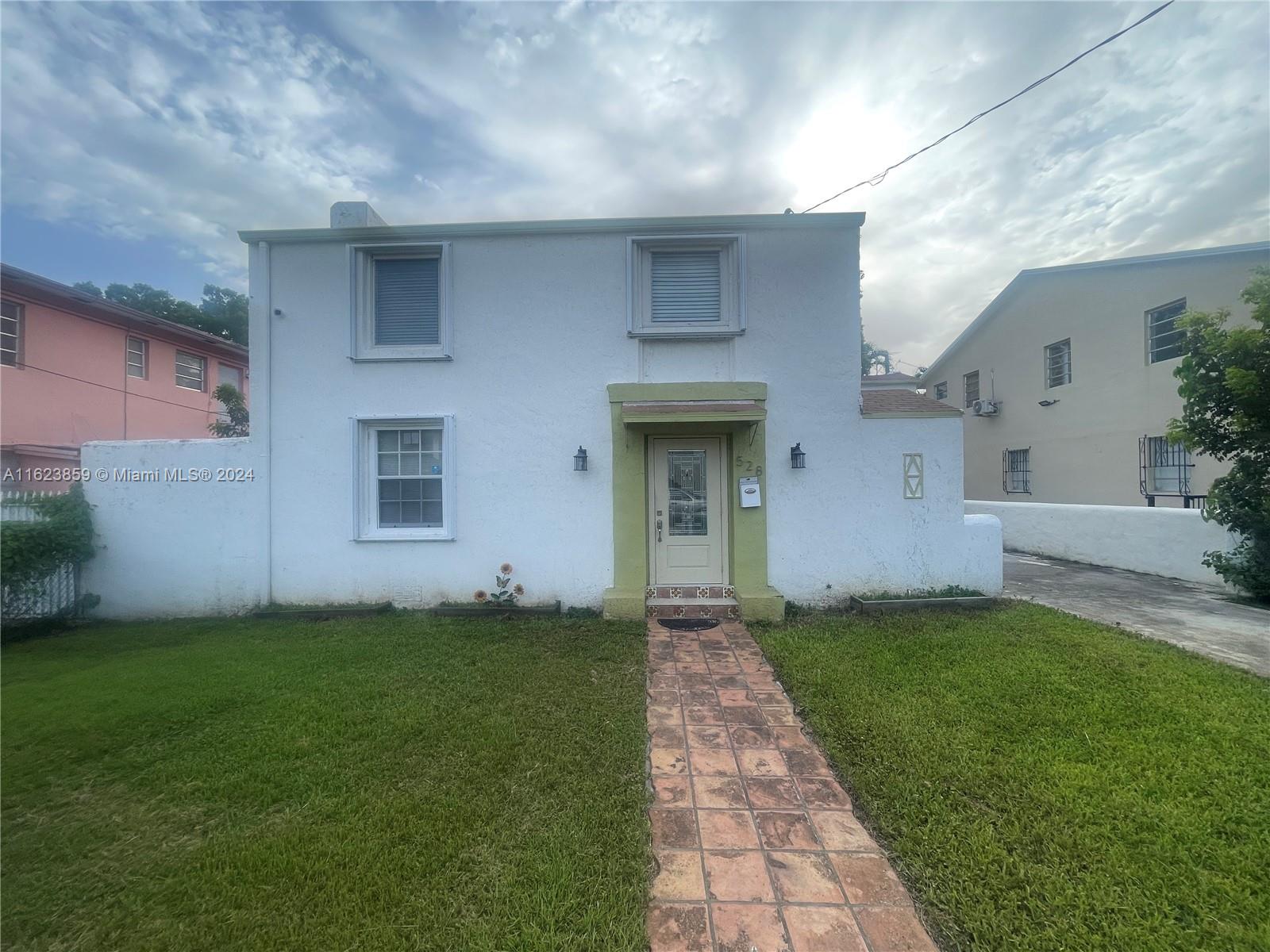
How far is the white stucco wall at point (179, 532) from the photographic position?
245 inches

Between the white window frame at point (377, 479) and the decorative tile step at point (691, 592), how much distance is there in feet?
9.07

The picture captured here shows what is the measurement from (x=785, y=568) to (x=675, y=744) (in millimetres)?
3477

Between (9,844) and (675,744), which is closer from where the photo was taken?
(9,844)

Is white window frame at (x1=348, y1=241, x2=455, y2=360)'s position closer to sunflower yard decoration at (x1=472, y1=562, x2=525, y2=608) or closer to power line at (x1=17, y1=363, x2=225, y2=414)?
sunflower yard decoration at (x1=472, y1=562, x2=525, y2=608)

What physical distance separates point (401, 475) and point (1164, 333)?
615 inches

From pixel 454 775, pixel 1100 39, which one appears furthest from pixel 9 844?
pixel 1100 39

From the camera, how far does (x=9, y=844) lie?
2342mm

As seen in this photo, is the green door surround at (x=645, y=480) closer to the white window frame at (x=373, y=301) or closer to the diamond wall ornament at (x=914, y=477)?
the diamond wall ornament at (x=914, y=477)

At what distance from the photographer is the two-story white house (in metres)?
6.19

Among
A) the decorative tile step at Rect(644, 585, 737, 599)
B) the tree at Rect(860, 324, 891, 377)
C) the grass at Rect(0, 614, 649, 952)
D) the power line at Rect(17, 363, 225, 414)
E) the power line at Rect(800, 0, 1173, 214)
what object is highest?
the tree at Rect(860, 324, 891, 377)

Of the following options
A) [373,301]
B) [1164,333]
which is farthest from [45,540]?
[1164,333]

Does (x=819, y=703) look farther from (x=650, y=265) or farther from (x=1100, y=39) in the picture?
(x=1100, y=39)

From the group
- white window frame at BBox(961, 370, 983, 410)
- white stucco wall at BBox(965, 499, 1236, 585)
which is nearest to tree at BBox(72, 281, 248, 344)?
white window frame at BBox(961, 370, 983, 410)

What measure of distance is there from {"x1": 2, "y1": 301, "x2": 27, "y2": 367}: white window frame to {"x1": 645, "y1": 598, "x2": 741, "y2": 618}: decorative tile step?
1351cm
